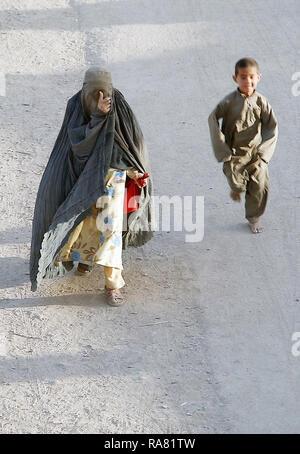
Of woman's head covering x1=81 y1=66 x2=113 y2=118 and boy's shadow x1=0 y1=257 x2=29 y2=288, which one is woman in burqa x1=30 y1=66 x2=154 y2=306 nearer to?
woman's head covering x1=81 y1=66 x2=113 y2=118

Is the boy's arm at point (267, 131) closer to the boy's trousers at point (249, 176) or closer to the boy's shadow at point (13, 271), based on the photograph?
the boy's trousers at point (249, 176)

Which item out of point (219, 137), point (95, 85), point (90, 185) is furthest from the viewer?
point (219, 137)

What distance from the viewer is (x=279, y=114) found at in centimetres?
1000

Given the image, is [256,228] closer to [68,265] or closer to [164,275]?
[164,275]

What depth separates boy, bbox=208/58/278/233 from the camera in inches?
304

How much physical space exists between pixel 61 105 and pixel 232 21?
254 cm

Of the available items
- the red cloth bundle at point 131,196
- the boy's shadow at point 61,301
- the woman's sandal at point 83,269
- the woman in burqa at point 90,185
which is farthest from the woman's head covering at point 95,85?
the boy's shadow at point 61,301

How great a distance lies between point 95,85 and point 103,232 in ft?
3.29

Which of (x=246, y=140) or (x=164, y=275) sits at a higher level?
(x=246, y=140)

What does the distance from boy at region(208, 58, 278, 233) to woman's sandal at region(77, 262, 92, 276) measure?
121 cm

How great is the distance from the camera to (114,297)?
24.6 ft

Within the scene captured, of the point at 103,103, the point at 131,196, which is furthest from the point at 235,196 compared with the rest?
the point at 103,103

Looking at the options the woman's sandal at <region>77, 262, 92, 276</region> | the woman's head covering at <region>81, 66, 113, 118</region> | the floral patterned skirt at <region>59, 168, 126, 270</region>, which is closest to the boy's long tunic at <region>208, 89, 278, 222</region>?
the floral patterned skirt at <region>59, 168, 126, 270</region>
